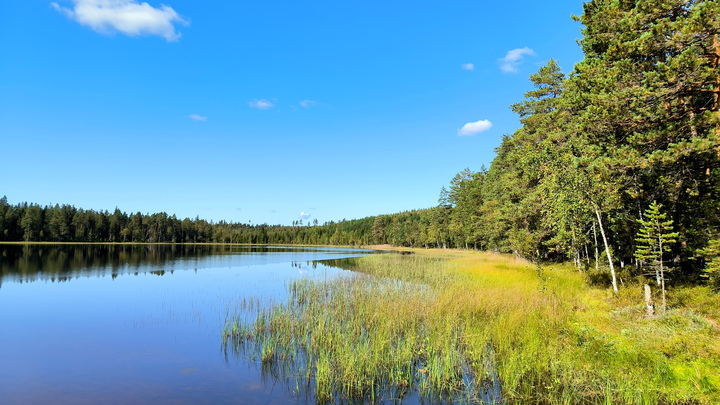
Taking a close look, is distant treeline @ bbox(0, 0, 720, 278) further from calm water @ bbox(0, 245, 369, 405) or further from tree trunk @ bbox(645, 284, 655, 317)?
calm water @ bbox(0, 245, 369, 405)

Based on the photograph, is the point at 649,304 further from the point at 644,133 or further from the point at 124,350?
the point at 124,350

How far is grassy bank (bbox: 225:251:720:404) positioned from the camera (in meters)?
7.86

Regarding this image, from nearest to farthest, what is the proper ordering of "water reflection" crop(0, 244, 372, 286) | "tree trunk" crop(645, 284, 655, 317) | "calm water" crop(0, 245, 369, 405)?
"calm water" crop(0, 245, 369, 405) < "tree trunk" crop(645, 284, 655, 317) < "water reflection" crop(0, 244, 372, 286)

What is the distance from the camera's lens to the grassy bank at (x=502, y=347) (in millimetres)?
7859

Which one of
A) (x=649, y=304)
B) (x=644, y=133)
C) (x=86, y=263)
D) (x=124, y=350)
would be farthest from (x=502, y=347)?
(x=86, y=263)

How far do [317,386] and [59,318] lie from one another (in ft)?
50.9

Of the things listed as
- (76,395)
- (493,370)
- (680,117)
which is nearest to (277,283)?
(76,395)

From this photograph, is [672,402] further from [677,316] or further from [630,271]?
[630,271]

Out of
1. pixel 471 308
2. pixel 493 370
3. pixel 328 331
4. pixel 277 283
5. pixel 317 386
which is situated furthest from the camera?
pixel 277 283

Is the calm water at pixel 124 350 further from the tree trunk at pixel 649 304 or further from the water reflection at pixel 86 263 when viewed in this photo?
the tree trunk at pixel 649 304

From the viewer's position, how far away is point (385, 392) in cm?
857

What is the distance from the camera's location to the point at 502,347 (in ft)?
33.5

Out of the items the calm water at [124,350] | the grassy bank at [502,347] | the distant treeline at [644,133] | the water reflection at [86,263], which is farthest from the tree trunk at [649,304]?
the water reflection at [86,263]

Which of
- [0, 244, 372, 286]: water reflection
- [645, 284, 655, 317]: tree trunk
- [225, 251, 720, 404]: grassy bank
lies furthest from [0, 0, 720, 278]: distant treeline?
[0, 244, 372, 286]: water reflection
